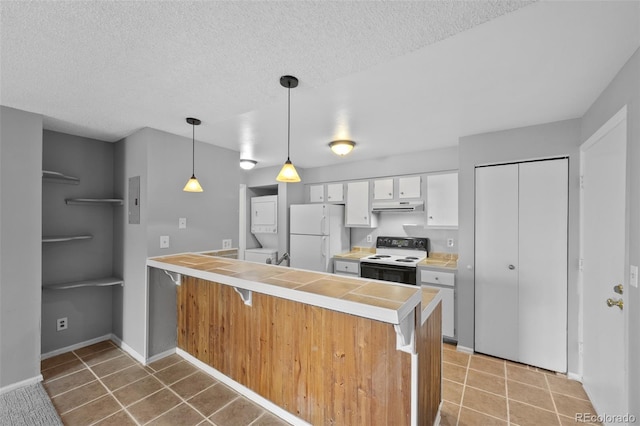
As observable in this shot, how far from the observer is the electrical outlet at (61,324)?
9.68 feet

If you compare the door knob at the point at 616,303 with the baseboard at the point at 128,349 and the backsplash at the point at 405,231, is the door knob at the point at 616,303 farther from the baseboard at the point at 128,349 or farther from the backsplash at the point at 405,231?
the baseboard at the point at 128,349

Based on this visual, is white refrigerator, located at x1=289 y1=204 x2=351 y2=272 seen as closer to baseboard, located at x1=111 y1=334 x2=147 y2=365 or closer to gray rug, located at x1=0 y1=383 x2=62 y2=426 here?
baseboard, located at x1=111 y1=334 x2=147 y2=365

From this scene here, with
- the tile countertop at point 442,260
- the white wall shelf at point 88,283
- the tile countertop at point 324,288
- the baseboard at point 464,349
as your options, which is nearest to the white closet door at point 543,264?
the baseboard at point 464,349

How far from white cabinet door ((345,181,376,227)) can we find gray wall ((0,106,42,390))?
366 cm

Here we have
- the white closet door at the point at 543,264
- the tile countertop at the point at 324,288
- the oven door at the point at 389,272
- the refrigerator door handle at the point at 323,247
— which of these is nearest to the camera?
the tile countertop at the point at 324,288

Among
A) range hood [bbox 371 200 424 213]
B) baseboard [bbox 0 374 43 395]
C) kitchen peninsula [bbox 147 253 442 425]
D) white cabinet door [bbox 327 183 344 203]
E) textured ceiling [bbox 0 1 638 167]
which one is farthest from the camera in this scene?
white cabinet door [bbox 327 183 344 203]

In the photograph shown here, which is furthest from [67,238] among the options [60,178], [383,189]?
[383,189]

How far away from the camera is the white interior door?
1742mm

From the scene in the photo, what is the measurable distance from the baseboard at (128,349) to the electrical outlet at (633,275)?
12.7 feet

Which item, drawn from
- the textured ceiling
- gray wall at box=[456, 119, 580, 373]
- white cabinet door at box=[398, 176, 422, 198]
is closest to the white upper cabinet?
→ white cabinet door at box=[398, 176, 422, 198]

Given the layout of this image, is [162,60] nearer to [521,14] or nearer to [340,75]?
[340,75]

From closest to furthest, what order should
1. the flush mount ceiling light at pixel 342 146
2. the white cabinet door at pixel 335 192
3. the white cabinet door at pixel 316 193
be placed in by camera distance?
the flush mount ceiling light at pixel 342 146 → the white cabinet door at pixel 335 192 → the white cabinet door at pixel 316 193

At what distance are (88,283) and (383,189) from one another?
3.86 metres

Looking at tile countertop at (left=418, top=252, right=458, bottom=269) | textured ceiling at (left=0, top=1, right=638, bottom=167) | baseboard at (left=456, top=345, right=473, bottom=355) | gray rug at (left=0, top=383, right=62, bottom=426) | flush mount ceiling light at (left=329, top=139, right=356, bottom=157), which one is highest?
textured ceiling at (left=0, top=1, right=638, bottom=167)
